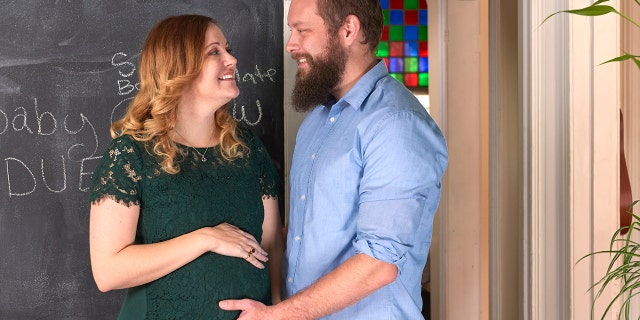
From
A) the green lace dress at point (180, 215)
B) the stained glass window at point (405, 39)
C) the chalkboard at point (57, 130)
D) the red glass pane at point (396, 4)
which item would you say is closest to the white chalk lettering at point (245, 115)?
the chalkboard at point (57, 130)

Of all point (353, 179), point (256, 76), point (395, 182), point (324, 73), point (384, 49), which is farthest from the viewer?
point (384, 49)

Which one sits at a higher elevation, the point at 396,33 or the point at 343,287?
the point at 396,33

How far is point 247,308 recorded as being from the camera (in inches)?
67.7

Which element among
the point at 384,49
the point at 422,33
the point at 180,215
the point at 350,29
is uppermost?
the point at 422,33

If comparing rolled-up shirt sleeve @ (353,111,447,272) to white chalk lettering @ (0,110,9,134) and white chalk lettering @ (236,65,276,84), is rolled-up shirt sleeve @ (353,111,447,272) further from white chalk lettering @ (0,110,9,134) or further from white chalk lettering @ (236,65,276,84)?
white chalk lettering @ (0,110,9,134)

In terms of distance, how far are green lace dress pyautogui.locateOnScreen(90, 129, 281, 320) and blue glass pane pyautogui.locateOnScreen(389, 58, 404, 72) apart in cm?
373

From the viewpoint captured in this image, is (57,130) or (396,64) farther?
(396,64)

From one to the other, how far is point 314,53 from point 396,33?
361 centimetres

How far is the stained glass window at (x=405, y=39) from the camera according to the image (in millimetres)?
5270

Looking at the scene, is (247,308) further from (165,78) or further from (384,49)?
(384,49)

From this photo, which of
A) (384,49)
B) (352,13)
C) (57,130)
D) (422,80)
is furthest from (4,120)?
(422,80)

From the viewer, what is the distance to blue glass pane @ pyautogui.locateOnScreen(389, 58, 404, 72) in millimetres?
5411

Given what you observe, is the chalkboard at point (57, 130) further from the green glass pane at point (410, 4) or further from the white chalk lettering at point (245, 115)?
the green glass pane at point (410, 4)

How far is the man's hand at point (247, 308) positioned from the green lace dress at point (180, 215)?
3cm
